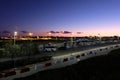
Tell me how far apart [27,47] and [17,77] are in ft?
80.4

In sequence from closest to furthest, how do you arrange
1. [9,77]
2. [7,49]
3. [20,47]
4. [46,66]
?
[9,77] < [46,66] < [7,49] < [20,47]

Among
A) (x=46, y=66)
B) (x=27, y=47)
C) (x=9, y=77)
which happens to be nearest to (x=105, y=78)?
(x=46, y=66)

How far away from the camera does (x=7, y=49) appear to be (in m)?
38.0

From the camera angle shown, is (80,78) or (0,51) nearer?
(80,78)

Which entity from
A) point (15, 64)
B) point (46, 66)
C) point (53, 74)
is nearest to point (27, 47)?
point (15, 64)

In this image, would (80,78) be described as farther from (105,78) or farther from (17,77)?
(17,77)

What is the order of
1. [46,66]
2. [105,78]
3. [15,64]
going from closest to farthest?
1. [105,78]
2. [46,66]
3. [15,64]

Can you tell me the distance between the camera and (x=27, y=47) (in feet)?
140

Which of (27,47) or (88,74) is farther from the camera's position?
(27,47)

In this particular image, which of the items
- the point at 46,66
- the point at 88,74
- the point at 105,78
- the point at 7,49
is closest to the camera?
the point at 105,78

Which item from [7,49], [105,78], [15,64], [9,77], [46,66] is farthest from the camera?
[7,49]

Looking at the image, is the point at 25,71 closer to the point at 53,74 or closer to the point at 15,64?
the point at 53,74

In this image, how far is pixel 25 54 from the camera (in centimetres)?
4181

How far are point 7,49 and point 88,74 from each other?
66.6ft
